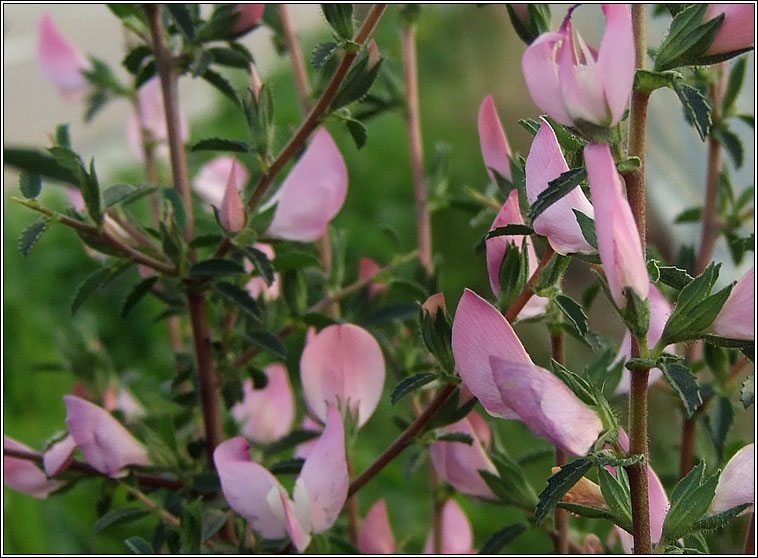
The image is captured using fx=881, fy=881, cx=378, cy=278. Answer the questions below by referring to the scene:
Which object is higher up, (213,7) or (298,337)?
(213,7)

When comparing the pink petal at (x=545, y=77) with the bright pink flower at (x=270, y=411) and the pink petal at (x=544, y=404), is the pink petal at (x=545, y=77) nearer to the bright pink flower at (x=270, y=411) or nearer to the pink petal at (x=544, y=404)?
the pink petal at (x=544, y=404)

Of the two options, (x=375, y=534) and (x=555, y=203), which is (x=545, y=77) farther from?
(x=375, y=534)

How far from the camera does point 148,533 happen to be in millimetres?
788

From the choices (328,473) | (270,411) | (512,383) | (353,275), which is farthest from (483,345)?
(353,275)

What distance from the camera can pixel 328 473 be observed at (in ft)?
1.17

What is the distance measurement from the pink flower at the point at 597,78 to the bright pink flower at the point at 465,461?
185 millimetres

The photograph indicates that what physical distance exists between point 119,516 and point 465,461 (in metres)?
0.18

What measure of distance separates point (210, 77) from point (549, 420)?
0.33 metres

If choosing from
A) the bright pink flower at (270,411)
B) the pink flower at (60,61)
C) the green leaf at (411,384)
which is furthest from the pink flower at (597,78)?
the pink flower at (60,61)

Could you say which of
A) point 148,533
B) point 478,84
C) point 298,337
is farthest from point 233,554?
point 478,84

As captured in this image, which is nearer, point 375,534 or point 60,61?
point 375,534

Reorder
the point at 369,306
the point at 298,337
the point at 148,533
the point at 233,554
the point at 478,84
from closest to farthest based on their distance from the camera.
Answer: the point at 233,554 → the point at 369,306 → the point at 148,533 → the point at 298,337 → the point at 478,84

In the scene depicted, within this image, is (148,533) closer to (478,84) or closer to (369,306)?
(369,306)

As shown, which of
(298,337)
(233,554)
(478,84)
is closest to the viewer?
(233,554)
